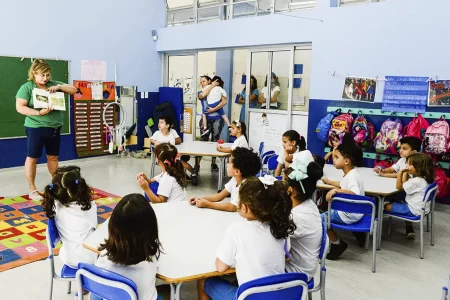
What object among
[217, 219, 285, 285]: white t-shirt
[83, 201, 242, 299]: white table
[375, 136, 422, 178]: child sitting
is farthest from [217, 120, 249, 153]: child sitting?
[217, 219, 285, 285]: white t-shirt

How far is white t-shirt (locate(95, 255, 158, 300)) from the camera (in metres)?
1.77

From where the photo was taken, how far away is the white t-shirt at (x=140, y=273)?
1.77 meters

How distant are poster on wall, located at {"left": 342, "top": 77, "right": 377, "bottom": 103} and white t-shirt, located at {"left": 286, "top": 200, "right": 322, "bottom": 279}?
393 cm

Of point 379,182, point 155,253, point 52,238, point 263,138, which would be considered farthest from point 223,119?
point 155,253

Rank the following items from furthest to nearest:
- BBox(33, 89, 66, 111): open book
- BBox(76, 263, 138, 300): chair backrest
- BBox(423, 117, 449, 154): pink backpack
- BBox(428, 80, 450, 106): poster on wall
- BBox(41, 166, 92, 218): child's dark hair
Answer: BBox(428, 80, 450, 106): poster on wall
BBox(423, 117, 449, 154): pink backpack
BBox(33, 89, 66, 111): open book
BBox(41, 166, 92, 218): child's dark hair
BBox(76, 263, 138, 300): chair backrest

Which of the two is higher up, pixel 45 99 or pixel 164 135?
pixel 45 99

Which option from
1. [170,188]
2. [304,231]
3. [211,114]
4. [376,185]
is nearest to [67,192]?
[170,188]

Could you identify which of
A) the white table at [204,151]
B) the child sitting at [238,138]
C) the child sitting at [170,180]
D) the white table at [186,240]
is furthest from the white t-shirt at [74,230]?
the child sitting at [238,138]

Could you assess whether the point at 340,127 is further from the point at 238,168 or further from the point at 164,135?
the point at 238,168

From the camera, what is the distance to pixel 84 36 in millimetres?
7473

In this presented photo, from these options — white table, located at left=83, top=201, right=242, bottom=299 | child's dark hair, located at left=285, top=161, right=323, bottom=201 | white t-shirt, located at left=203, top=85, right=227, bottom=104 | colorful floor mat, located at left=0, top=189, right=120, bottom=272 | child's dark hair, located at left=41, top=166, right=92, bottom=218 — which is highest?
white t-shirt, located at left=203, top=85, right=227, bottom=104

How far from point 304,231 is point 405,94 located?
3.85m

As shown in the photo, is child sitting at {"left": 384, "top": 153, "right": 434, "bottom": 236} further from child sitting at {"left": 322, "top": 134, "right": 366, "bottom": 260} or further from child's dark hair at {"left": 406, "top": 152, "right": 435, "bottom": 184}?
child sitting at {"left": 322, "top": 134, "right": 366, "bottom": 260}

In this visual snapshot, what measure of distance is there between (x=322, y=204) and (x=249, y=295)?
2.80 meters
